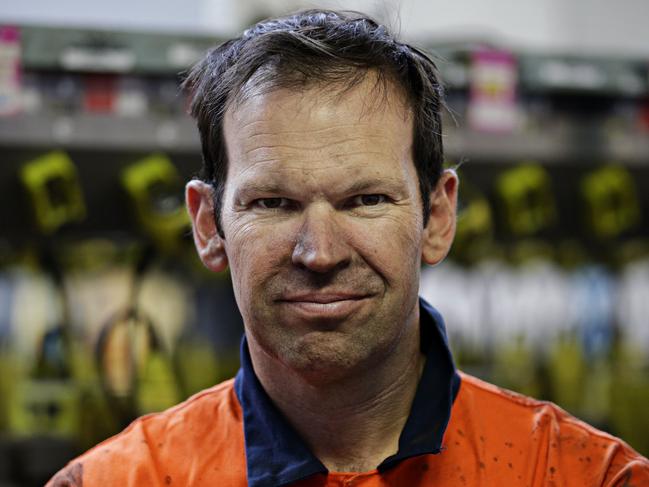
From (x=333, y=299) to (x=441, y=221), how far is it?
0.93 ft

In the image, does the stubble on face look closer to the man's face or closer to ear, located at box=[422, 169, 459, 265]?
the man's face

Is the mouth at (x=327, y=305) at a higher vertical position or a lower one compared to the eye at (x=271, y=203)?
lower

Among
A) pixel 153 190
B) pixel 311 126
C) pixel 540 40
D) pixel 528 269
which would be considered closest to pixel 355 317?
pixel 311 126

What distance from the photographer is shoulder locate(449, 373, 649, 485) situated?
55.0 inches

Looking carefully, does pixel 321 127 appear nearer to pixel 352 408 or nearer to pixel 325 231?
pixel 325 231

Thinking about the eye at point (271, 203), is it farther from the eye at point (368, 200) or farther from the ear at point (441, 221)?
the ear at point (441, 221)

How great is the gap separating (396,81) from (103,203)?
124 centimetres

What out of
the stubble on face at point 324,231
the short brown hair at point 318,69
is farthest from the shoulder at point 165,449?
the short brown hair at point 318,69

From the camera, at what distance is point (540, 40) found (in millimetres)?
4426

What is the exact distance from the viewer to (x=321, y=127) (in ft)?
4.32

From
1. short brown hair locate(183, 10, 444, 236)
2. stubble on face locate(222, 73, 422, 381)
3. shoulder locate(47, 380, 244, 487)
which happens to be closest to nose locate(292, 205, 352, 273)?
stubble on face locate(222, 73, 422, 381)

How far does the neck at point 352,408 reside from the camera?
4.63 feet

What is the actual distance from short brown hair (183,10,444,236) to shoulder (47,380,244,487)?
0.29 meters

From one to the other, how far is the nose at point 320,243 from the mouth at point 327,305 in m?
0.04
